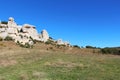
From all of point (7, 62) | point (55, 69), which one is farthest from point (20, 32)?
point (55, 69)

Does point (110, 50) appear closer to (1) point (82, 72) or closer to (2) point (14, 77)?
(1) point (82, 72)

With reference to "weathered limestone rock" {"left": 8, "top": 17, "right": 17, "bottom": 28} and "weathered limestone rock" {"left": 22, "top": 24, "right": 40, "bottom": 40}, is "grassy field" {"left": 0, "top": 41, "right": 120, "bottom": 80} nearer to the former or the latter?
"weathered limestone rock" {"left": 8, "top": 17, "right": 17, "bottom": 28}

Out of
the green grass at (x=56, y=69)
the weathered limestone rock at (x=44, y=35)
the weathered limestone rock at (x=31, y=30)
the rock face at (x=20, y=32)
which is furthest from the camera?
the weathered limestone rock at (x=44, y=35)

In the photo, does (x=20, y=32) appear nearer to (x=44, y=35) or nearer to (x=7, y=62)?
(x=44, y=35)

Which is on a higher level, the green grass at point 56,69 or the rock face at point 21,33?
the rock face at point 21,33

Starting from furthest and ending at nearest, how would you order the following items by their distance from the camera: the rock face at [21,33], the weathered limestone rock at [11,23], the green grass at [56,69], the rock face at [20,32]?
1. the weathered limestone rock at [11,23]
2. the rock face at [20,32]
3. the rock face at [21,33]
4. the green grass at [56,69]

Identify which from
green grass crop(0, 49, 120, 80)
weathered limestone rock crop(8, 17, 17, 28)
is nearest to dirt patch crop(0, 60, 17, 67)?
green grass crop(0, 49, 120, 80)

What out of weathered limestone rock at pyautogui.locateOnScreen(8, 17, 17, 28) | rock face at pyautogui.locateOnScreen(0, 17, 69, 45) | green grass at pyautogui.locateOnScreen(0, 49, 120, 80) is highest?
weathered limestone rock at pyautogui.locateOnScreen(8, 17, 17, 28)

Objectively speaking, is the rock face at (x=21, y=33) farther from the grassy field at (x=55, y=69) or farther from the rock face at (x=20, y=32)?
the grassy field at (x=55, y=69)

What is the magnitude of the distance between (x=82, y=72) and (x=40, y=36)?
57.5 m

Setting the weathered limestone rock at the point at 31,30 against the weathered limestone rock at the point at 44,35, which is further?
the weathered limestone rock at the point at 44,35

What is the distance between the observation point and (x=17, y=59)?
32.6m

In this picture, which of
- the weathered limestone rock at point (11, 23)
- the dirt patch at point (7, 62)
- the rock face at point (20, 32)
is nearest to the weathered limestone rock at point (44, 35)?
the rock face at point (20, 32)

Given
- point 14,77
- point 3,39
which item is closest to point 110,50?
point 3,39
